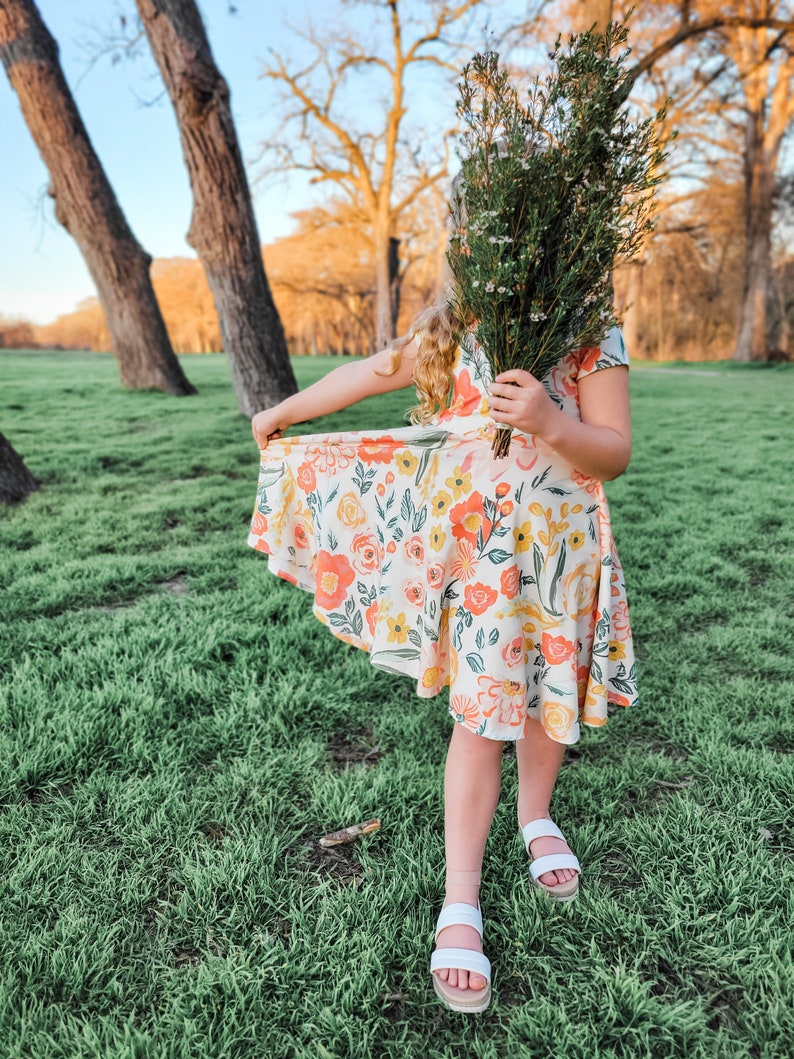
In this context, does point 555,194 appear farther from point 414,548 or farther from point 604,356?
point 414,548

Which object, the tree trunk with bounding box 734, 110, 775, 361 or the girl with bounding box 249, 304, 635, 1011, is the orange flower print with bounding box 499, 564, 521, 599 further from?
the tree trunk with bounding box 734, 110, 775, 361

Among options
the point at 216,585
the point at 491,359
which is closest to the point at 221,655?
the point at 216,585

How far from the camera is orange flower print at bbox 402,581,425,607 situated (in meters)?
1.70

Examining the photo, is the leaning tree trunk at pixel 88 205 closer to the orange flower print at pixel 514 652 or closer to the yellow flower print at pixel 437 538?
the yellow flower print at pixel 437 538

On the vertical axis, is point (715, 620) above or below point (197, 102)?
below

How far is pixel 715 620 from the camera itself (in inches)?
127

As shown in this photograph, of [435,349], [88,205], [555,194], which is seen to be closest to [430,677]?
[435,349]

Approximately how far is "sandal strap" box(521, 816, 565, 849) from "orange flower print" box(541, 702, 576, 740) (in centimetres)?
41

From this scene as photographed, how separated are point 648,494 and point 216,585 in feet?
12.1

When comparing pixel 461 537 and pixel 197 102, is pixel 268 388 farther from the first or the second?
pixel 461 537

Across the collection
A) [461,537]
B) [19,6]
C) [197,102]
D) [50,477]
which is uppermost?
[19,6]

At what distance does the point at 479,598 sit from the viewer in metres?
1.54

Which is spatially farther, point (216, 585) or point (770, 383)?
point (770, 383)

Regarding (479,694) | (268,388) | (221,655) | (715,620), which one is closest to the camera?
(479,694)
